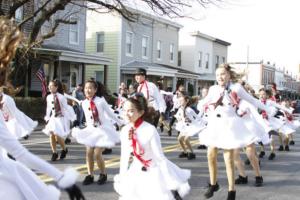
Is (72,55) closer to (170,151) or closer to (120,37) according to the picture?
(120,37)

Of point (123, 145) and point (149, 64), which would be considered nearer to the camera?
point (123, 145)

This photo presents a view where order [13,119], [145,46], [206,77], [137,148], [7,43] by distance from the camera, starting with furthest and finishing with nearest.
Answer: [206,77] → [145,46] → [13,119] → [137,148] → [7,43]

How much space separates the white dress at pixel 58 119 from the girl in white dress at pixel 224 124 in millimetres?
4316

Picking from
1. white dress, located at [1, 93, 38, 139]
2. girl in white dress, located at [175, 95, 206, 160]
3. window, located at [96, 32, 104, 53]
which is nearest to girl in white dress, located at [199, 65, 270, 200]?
girl in white dress, located at [175, 95, 206, 160]

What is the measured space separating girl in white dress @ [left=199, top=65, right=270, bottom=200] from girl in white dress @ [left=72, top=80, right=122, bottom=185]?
6.01 feet

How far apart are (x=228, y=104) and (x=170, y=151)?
5.60 meters

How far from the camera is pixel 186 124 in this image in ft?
39.9

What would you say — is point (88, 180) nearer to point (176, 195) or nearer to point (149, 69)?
point (176, 195)

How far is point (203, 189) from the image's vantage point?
25.9 feet

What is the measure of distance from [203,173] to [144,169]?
446 centimetres

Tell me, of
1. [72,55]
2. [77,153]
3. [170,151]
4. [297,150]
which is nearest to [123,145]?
[77,153]

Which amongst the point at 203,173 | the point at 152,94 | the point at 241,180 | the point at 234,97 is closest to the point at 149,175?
the point at 234,97

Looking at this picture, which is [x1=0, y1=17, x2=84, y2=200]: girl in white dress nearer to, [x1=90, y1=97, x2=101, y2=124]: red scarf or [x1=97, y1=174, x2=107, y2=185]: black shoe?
[x1=97, y1=174, x2=107, y2=185]: black shoe

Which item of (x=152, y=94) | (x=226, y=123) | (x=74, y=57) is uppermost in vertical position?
(x=74, y=57)
